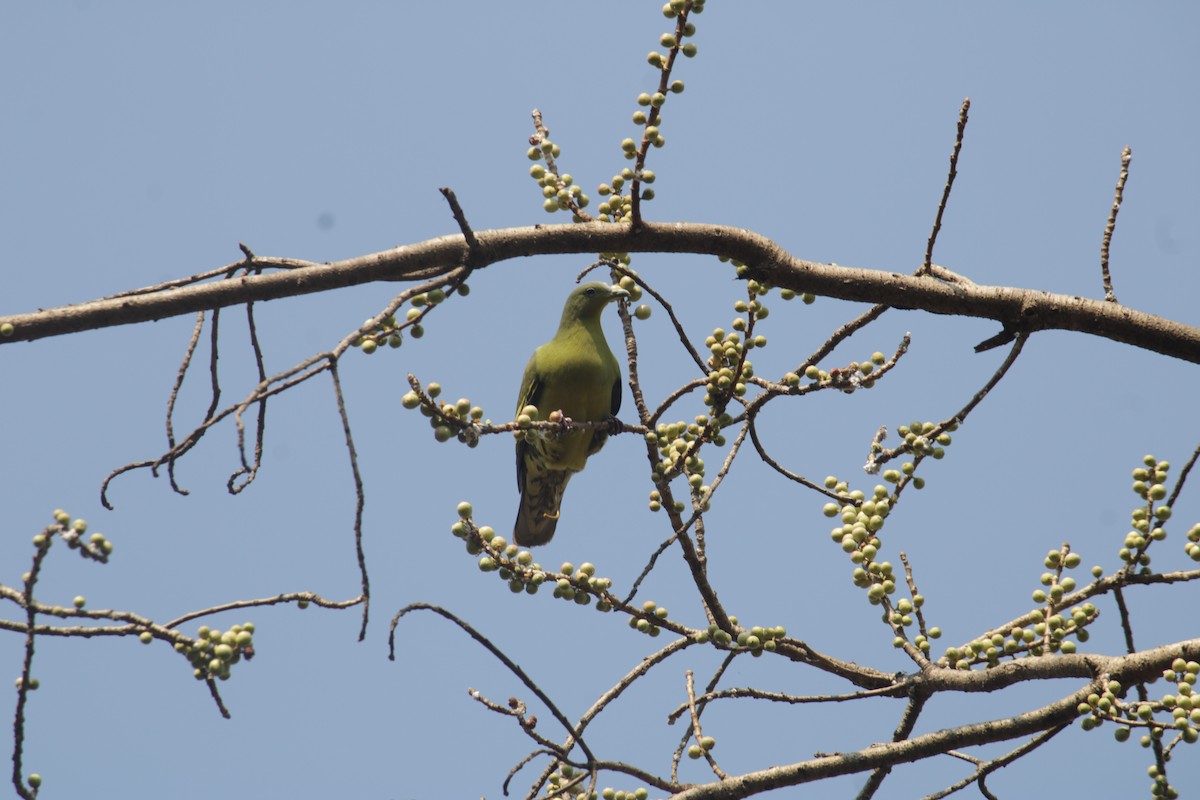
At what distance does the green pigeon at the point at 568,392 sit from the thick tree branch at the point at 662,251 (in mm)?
2702

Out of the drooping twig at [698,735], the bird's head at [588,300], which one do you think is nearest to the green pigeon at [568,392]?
the bird's head at [588,300]

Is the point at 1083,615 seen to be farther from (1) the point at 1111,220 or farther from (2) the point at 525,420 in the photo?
(2) the point at 525,420

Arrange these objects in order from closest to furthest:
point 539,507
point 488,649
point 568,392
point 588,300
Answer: point 488,649 → point 568,392 → point 588,300 → point 539,507

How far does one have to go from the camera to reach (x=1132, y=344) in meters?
4.22

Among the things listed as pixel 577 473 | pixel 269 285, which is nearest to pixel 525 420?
pixel 269 285

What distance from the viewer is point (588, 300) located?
721cm

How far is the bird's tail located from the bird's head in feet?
3.16

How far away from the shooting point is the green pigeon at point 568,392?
6898 millimetres

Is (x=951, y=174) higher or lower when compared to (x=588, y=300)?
lower

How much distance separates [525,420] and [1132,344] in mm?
2203

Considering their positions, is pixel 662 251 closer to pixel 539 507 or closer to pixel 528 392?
pixel 528 392

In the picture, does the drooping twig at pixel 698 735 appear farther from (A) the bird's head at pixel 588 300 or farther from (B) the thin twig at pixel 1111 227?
(A) the bird's head at pixel 588 300

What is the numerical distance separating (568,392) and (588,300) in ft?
2.13

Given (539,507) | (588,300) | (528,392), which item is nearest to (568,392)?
(528,392)
